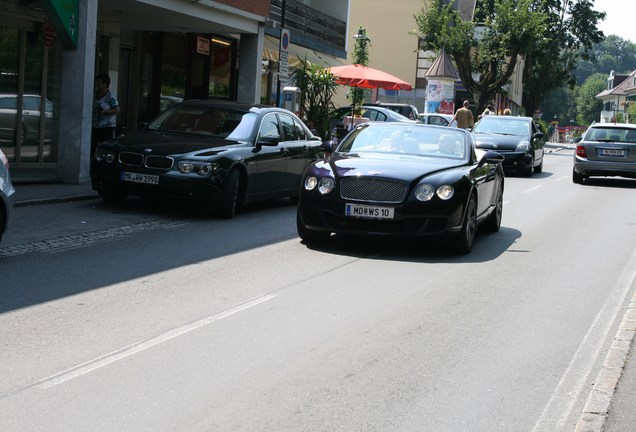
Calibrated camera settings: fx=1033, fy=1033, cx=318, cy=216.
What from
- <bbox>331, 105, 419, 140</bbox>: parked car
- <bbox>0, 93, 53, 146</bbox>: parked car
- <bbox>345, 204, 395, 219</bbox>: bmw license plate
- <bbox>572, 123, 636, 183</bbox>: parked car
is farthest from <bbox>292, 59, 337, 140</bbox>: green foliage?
<bbox>345, 204, 395, 219</bbox>: bmw license plate

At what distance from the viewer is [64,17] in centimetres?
1656

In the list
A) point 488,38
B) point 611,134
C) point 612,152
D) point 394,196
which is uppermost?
point 488,38

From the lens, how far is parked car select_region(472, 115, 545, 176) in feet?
87.8

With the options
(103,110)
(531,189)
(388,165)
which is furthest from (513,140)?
(388,165)

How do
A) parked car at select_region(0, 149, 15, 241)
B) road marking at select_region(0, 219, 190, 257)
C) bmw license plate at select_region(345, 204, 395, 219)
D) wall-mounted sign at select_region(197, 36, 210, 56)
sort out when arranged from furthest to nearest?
wall-mounted sign at select_region(197, 36, 210, 56)
bmw license plate at select_region(345, 204, 395, 219)
road marking at select_region(0, 219, 190, 257)
parked car at select_region(0, 149, 15, 241)

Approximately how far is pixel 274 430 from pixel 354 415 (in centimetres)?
50

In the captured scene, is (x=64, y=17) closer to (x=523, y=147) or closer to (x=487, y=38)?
(x=523, y=147)

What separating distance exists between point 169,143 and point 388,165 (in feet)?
12.4

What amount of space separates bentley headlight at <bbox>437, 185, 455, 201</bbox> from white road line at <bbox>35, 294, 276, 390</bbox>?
340 centimetres

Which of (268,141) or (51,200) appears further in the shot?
(268,141)

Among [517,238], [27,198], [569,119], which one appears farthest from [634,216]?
[569,119]

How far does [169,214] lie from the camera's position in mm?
14062

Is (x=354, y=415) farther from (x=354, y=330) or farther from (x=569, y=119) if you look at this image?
(x=569, y=119)

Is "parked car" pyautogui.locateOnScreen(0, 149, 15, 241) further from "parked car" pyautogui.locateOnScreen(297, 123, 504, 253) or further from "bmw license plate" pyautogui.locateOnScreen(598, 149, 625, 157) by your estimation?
"bmw license plate" pyautogui.locateOnScreen(598, 149, 625, 157)
